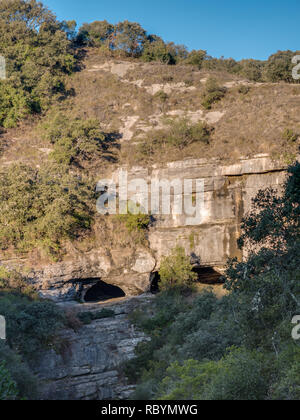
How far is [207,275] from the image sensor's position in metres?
→ 29.6

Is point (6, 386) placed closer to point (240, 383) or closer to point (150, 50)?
point (240, 383)

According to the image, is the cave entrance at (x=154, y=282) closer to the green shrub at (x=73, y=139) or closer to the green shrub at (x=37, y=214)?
the green shrub at (x=37, y=214)

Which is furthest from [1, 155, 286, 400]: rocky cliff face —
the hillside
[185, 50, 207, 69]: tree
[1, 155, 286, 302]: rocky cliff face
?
[185, 50, 207, 69]: tree

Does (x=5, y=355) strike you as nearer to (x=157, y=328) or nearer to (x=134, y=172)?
(x=157, y=328)

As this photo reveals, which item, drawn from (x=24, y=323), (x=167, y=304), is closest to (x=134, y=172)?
(x=167, y=304)

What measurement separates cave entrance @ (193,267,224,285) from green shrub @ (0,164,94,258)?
8.76 m

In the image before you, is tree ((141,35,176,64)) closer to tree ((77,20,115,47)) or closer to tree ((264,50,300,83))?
tree ((77,20,115,47))

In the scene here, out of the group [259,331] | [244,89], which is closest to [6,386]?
[259,331]

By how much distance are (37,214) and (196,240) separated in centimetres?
1089

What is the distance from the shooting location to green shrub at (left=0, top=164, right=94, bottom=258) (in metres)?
26.0

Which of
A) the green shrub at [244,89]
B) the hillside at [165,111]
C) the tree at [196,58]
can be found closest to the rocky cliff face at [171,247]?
the hillside at [165,111]

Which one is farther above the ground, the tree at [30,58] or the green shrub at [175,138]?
the tree at [30,58]

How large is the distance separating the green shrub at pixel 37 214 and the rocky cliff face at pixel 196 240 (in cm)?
161

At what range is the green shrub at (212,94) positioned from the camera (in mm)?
37812
